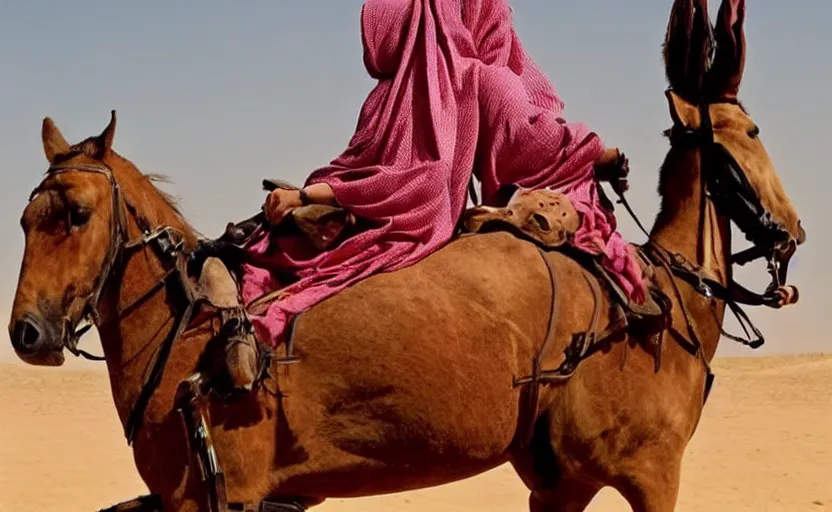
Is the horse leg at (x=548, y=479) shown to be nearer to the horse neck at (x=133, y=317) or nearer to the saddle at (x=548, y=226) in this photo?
the saddle at (x=548, y=226)

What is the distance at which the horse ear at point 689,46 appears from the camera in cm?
614

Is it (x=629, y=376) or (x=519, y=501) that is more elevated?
(x=629, y=376)

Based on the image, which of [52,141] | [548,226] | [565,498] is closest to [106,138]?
[52,141]

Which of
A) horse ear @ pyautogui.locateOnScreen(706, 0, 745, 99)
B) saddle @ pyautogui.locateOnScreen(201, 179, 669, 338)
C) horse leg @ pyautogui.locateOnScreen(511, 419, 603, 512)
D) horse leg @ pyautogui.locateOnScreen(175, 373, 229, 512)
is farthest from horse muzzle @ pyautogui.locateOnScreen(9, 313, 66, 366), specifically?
horse ear @ pyautogui.locateOnScreen(706, 0, 745, 99)

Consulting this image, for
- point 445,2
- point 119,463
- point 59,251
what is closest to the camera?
point 59,251

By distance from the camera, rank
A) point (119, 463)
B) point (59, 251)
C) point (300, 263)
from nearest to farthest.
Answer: point (59, 251)
point (300, 263)
point (119, 463)

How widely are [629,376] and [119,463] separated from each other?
11.4 m

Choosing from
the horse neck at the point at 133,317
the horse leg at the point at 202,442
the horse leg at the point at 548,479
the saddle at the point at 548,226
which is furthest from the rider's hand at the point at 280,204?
the horse leg at the point at 548,479

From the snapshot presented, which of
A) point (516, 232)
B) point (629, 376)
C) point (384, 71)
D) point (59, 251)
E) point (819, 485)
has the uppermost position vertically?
point (384, 71)

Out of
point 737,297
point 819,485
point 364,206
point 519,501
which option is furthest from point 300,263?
point 819,485

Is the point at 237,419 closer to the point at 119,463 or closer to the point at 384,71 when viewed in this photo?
the point at 384,71

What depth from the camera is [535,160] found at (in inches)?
234

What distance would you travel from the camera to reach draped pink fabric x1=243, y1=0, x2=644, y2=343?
545 cm

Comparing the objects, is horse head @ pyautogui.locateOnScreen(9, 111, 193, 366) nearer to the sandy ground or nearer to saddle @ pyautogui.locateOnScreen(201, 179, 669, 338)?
saddle @ pyautogui.locateOnScreen(201, 179, 669, 338)
